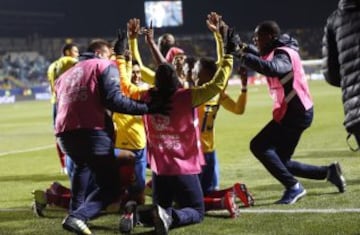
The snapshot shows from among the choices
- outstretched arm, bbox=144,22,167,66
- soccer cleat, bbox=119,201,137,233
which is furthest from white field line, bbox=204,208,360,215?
outstretched arm, bbox=144,22,167,66

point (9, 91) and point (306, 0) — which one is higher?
point (306, 0)

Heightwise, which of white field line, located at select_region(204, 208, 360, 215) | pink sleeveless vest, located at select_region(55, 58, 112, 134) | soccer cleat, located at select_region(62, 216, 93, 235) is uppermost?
pink sleeveless vest, located at select_region(55, 58, 112, 134)

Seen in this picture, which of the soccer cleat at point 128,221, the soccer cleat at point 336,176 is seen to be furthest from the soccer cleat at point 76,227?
the soccer cleat at point 336,176

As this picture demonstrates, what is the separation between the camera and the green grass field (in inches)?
240

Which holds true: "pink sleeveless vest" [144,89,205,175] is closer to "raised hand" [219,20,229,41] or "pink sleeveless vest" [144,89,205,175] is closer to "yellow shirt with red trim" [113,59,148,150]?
"raised hand" [219,20,229,41]

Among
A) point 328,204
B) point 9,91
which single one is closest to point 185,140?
point 328,204

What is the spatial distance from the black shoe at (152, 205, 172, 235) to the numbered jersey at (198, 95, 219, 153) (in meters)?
1.64

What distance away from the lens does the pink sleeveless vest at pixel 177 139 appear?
5871mm

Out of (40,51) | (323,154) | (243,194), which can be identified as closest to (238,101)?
(243,194)

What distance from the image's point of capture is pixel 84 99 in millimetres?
5840

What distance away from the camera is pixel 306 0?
5866 centimetres

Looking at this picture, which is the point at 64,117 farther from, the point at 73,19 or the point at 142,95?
the point at 73,19

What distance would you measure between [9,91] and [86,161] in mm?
40129

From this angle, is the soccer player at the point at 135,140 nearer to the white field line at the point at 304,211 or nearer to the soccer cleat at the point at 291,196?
the white field line at the point at 304,211
